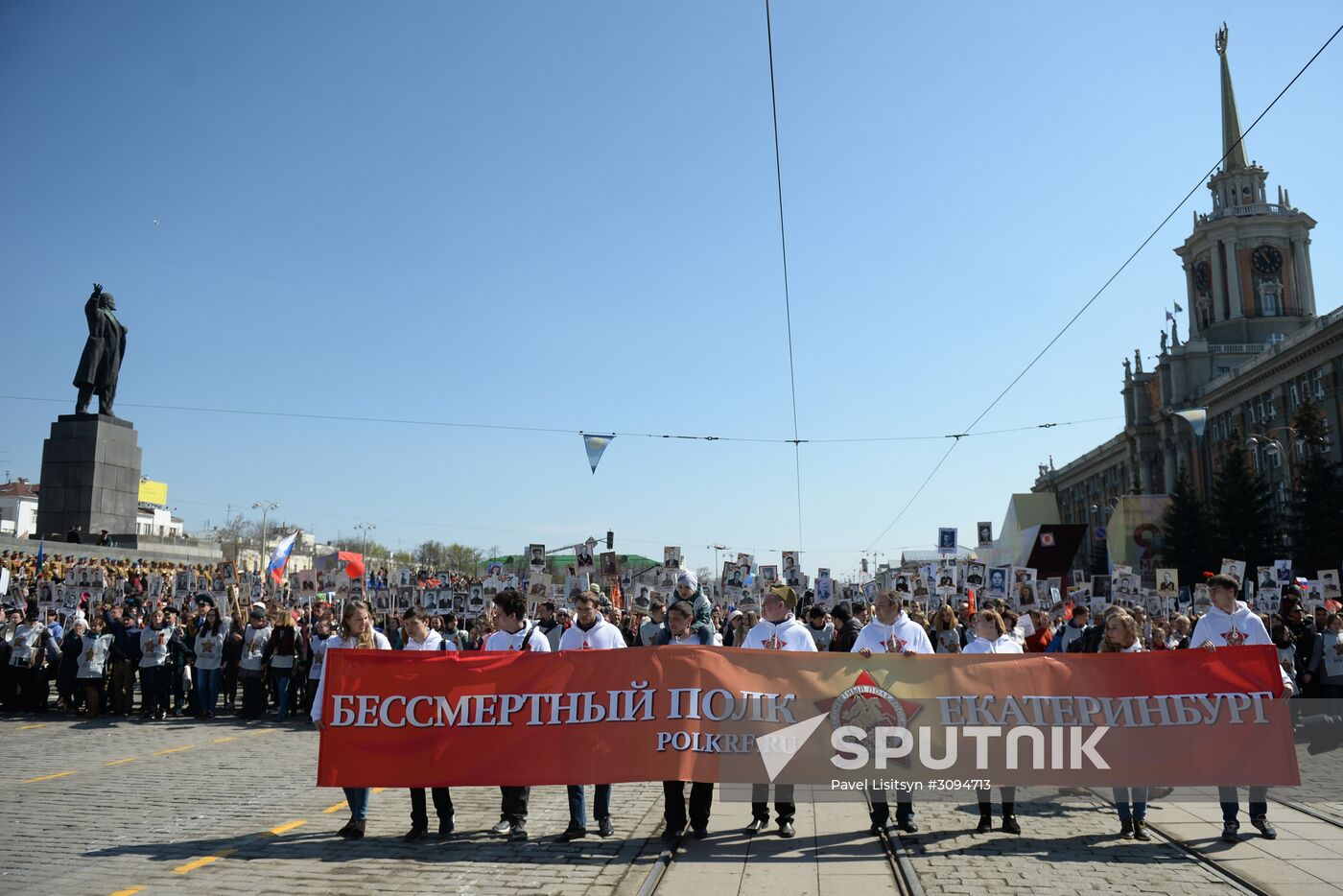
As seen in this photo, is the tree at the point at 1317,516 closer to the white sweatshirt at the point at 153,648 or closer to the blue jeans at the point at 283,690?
the blue jeans at the point at 283,690

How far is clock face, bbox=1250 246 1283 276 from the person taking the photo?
8738cm

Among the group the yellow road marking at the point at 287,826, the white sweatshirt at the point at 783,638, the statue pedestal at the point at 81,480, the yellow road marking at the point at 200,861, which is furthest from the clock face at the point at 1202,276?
the yellow road marking at the point at 200,861

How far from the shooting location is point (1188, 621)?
1413 centimetres

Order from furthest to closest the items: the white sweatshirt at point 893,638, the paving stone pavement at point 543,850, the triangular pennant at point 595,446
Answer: the triangular pennant at point 595,446 < the white sweatshirt at point 893,638 < the paving stone pavement at point 543,850

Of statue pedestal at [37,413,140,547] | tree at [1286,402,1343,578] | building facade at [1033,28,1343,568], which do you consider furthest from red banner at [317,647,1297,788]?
building facade at [1033,28,1343,568]

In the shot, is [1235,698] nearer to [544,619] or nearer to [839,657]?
[839,657]

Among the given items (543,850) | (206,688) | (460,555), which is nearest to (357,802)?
(543,850)

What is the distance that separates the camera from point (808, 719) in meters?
8.12

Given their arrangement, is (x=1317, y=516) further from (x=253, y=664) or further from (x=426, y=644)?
(x=426, y=644)

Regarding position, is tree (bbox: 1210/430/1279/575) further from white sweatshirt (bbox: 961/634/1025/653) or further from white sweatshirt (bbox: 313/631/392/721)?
white sweatshirt (bbox: 313/631/392/721)

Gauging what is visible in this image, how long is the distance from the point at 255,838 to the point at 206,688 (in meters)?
10.7

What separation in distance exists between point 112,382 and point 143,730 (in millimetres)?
23735

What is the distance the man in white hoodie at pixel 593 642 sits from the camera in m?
8.16

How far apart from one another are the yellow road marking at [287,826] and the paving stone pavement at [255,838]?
2 centimetres
